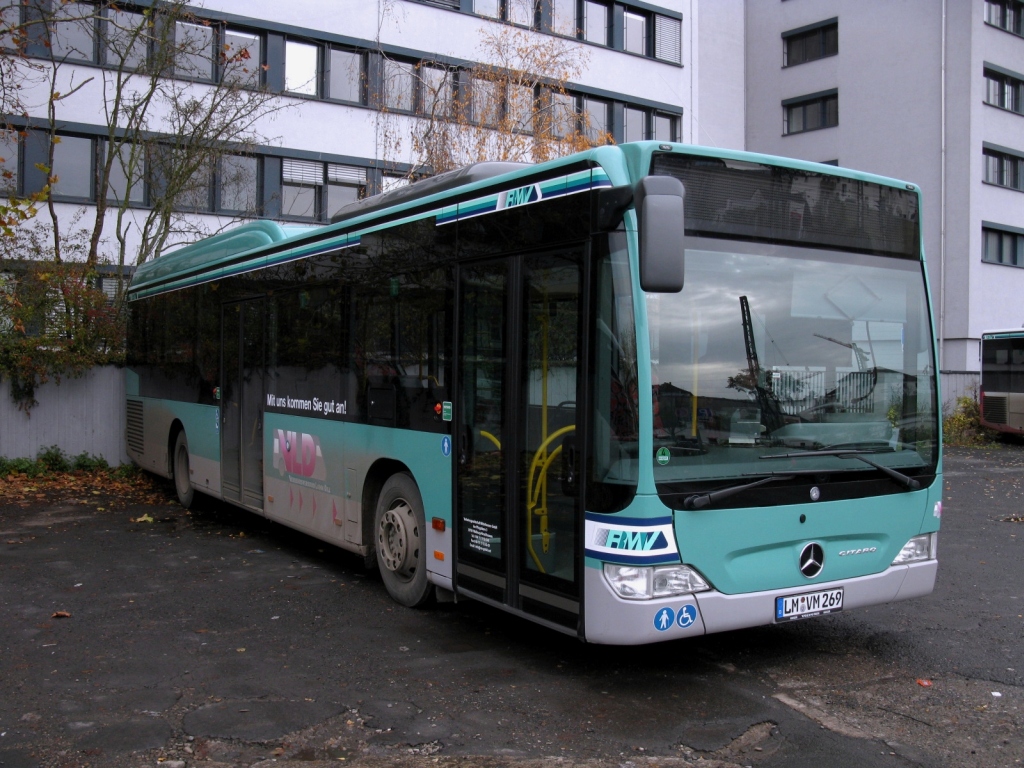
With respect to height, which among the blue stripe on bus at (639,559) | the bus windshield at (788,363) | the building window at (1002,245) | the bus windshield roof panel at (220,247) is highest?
the building window at (1002,245)

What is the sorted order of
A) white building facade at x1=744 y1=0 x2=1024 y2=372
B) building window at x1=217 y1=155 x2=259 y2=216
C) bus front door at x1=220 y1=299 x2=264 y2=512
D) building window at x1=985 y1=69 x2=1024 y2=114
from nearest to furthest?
bus front door at x1=220 y1=299 x2=264 y2=512 → building window at x1=217 y1=155 x2=259 y2=216 → white building facade at x1=744 y1=0 x2=1024 y2=372 → building window at x1=985 y1=69 x2=1024 y2=114

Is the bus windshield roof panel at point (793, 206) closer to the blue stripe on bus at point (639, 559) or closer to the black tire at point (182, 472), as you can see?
the blue stripe on bus at point (639, 559)

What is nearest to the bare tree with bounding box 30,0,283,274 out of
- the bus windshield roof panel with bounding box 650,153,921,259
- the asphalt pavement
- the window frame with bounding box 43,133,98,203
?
the window frame with bounding box 43,133,98,203

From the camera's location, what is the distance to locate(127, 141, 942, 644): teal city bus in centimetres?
524

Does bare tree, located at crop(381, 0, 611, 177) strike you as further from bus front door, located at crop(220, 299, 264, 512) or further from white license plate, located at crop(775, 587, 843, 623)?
white license plate, located at crop(775, 587, 843, 623)

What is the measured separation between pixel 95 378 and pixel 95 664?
1187cm

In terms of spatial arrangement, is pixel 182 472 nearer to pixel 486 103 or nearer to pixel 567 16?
pixel 486 103

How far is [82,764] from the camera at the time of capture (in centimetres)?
459

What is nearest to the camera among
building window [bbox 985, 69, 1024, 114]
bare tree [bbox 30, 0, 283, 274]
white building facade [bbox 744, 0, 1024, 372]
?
bare tree [bbox 30, 0, 283, 274]

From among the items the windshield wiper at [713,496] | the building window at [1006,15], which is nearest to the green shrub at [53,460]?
the windshield wiper at [713,496]

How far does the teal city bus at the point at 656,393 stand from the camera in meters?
5.24

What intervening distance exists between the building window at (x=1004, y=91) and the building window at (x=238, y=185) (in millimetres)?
23805

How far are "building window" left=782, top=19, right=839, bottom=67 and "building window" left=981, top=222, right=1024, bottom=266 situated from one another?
8775mm

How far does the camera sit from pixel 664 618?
205 inches
